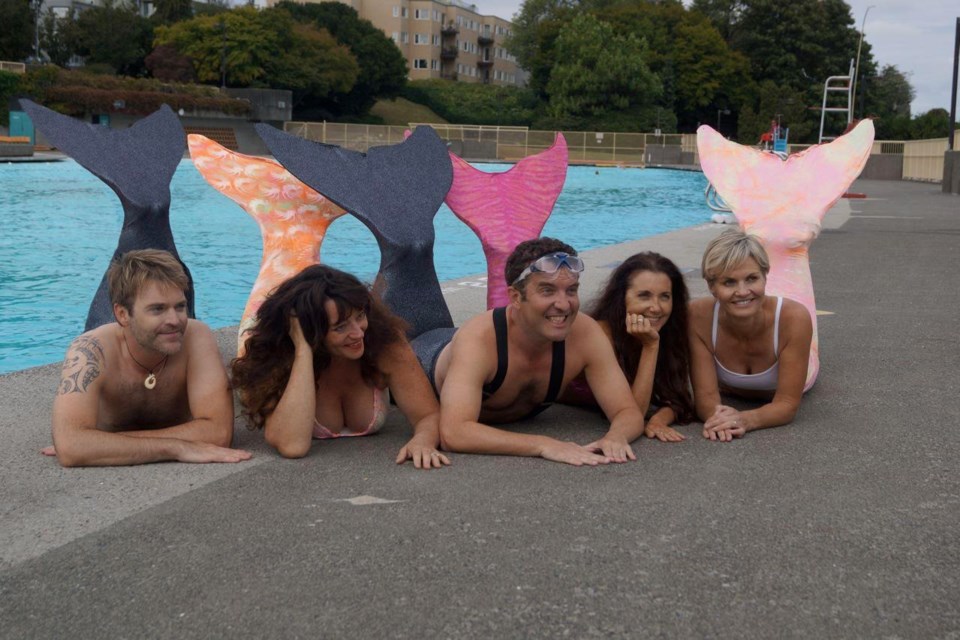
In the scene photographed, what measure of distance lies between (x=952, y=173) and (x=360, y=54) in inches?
2097

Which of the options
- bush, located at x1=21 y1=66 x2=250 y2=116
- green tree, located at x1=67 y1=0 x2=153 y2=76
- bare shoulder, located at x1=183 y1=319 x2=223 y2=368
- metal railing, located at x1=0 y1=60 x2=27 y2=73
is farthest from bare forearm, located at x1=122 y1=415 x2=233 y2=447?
green tree, located at x1=67 y1=0 x2=153 y2=76

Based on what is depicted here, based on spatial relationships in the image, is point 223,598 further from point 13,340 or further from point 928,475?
point 13,340

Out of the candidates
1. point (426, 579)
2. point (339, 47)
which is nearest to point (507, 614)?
point (426, 579)

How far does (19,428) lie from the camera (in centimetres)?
521

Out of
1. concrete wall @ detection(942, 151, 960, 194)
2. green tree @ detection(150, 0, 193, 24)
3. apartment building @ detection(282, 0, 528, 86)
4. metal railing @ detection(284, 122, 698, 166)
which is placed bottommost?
concrete wall @ detection(942, 151, 960, 194)

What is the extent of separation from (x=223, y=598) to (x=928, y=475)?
9.60 feet

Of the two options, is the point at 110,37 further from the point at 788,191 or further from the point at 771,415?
the point at 771,415

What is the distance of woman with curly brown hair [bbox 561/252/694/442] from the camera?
5.11 metres

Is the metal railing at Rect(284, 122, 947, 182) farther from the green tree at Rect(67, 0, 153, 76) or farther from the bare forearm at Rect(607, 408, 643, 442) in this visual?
the bare forearm at Rect(607, 408, 643, 442)

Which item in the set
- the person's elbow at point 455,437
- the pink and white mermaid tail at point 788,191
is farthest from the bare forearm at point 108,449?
the pink and white mermaid tail at point 788,191

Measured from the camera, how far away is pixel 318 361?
4.96 m

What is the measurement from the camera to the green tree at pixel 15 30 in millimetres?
60781

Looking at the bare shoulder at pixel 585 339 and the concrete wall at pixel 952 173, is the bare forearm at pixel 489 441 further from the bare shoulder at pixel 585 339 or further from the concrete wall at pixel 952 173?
the concrete wall at pixel 952 173

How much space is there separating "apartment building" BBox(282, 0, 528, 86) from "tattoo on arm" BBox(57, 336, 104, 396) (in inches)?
3773
